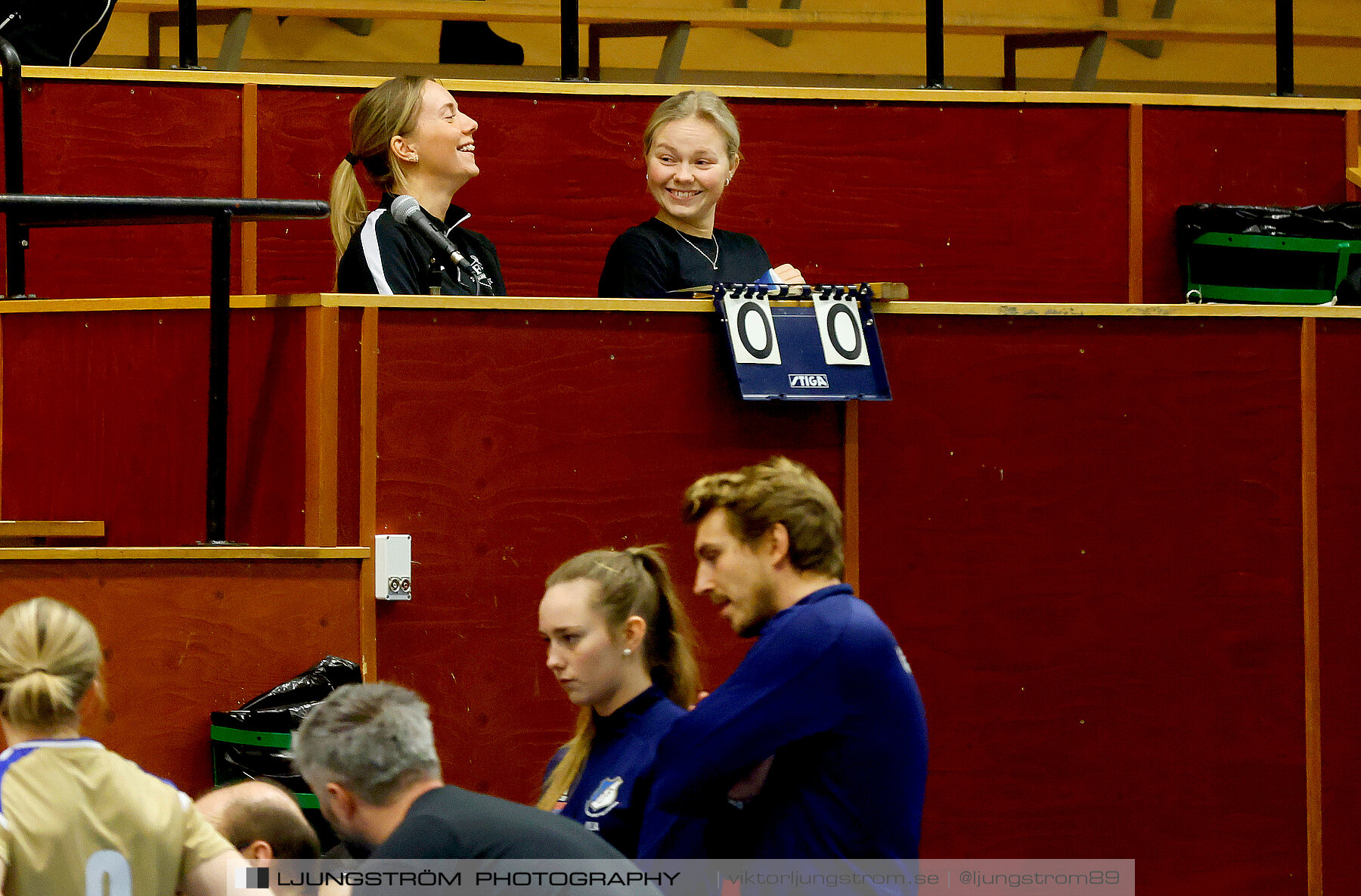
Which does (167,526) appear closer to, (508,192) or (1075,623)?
(508,192)

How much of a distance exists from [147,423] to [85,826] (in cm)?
177

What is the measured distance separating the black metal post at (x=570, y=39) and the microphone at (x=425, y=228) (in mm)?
1416

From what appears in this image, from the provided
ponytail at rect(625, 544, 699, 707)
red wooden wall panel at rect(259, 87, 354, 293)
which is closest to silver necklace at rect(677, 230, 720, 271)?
red wooden wall panel at rect(259, 87, 354, 293)

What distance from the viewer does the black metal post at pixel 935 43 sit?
5.45 metres

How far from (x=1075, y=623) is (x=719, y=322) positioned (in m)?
1.11

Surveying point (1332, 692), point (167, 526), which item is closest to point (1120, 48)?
point (1332, 692)

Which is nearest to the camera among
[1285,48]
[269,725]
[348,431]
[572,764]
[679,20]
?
[572,764]

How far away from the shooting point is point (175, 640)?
358cm

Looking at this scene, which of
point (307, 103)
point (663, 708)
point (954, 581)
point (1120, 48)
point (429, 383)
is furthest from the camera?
point (1120, 48)

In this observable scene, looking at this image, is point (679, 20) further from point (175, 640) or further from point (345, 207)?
point (175, 640)

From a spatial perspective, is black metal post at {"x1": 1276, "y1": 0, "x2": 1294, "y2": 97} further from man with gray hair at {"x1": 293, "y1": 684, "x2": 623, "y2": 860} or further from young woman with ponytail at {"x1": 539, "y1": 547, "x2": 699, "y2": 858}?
man with gray hair at {"x1": 293, "y1": 684, "x2": 623, "y2": 860}

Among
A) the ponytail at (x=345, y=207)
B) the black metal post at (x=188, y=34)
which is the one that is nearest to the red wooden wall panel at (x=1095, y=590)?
the ponytail at (x=345, y=207)

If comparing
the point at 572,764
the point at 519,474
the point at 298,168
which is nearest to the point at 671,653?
the point at 572,764

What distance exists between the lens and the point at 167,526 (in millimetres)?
3986
